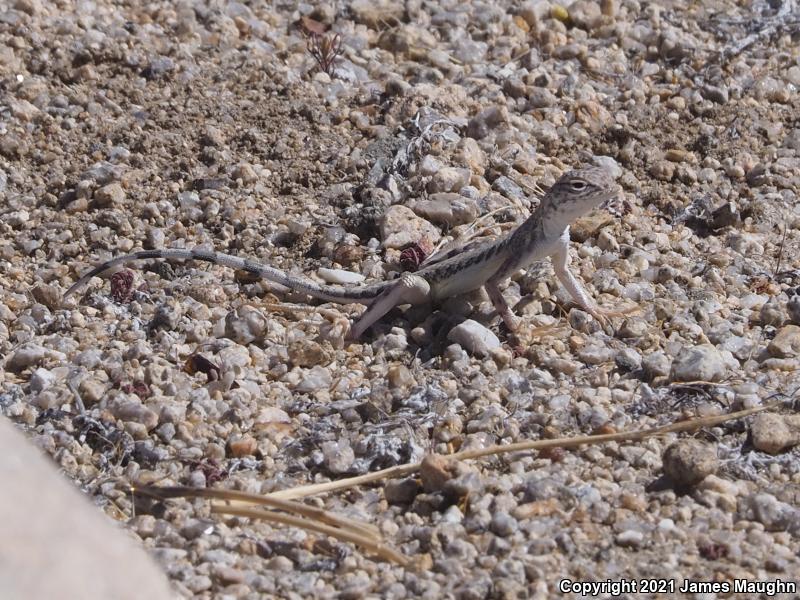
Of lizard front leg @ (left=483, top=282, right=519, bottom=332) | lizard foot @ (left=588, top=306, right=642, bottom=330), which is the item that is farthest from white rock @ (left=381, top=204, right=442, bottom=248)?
lizard foot @ (left=588, top=306, right=642, bottom=330)

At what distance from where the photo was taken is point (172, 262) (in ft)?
20.6

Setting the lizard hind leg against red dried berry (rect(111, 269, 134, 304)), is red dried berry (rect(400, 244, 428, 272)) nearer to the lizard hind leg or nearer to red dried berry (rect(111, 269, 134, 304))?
the lizard hind leg

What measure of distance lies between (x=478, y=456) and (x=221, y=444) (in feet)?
3.47

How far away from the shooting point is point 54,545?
318 centimetres

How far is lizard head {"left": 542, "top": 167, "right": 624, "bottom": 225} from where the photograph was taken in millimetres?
5812

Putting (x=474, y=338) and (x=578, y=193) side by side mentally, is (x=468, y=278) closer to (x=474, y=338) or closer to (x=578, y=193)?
(x=474, y=338)

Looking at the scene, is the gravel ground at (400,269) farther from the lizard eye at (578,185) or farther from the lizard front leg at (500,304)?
the lizard eye at (578,185)

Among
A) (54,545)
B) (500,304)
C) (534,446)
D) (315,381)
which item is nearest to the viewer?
(54,545)

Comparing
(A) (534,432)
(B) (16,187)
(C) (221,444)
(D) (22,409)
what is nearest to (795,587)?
(A) (534,432)

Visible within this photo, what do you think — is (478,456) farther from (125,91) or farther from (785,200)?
(125,91)

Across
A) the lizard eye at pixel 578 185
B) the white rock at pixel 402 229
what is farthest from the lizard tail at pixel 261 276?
the lizard eye at pixel 578 185

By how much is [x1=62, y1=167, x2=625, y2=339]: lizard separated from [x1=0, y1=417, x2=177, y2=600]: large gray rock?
8.23ft

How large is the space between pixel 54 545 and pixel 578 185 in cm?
342

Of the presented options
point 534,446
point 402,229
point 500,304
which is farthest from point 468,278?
point 534,446
